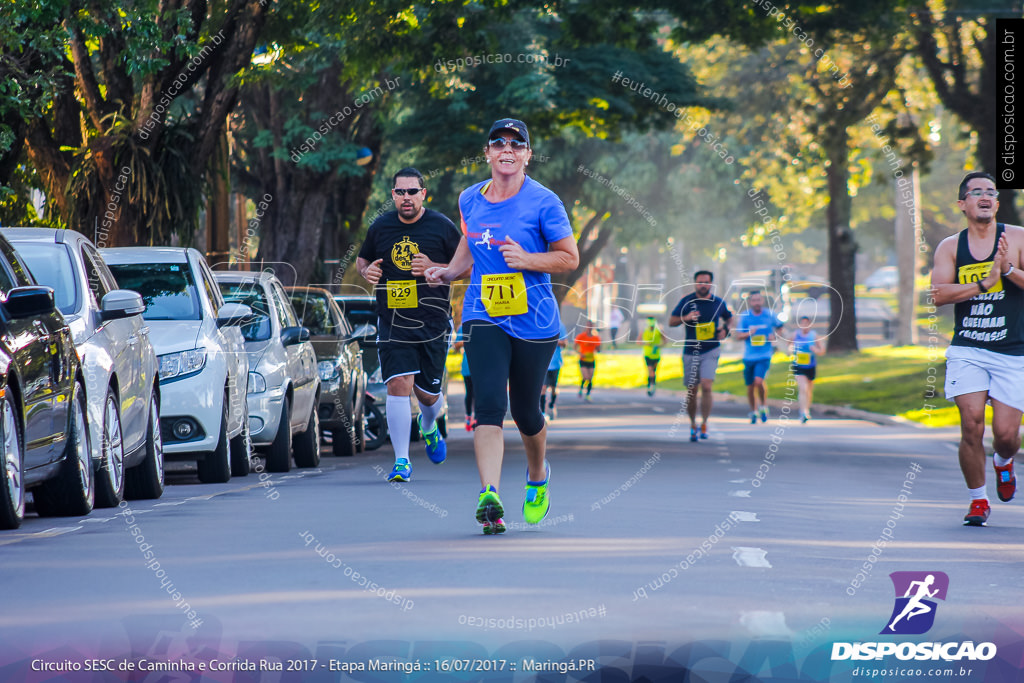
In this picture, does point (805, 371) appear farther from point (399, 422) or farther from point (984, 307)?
point (984, 307)

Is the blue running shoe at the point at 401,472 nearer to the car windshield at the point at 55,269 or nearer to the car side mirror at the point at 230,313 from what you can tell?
the car side mirror at the point at 230,313

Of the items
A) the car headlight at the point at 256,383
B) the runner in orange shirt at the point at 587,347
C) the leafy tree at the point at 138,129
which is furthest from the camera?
the runner in orange shirt at the point at 587,347

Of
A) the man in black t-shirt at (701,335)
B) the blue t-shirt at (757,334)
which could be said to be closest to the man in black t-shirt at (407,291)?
the man in black t-shirt at (701,335)

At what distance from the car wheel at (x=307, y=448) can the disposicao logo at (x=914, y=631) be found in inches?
354

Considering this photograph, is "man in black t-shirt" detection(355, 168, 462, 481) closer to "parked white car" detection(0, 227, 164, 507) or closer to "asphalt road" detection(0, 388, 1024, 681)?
"asphalt road" detection(0, 388, 1024, 681)

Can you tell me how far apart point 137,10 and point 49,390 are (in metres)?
8.40

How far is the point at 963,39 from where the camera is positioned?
31719 millimetres

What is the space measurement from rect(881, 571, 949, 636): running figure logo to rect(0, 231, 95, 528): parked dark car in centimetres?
445

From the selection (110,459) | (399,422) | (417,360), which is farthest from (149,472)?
(417,360)

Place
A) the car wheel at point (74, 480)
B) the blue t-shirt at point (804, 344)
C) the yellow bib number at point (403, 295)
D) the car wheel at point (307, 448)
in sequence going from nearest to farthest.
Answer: the car wheel at point (74, 480)
the yellow bib number at point (403, 295)
the car wheel at point (307, 448)
the blue t-shirt at point (804, 344)

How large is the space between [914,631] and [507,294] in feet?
10.2

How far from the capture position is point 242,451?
14.4 metres

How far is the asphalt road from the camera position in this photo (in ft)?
19.2

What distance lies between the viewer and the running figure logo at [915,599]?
6.59m
